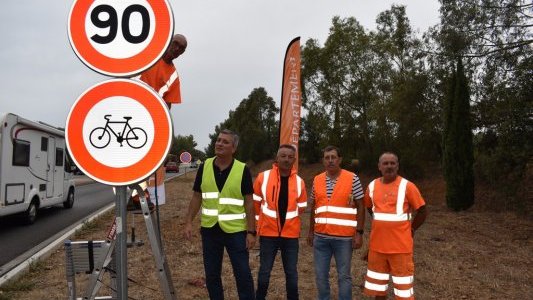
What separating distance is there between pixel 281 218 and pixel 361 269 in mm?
2972

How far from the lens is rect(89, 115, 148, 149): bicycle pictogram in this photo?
2318mm

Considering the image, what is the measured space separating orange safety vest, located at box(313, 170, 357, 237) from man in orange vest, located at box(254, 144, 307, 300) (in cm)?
22

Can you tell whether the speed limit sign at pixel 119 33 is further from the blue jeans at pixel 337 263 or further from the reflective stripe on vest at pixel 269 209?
the blue jeans at pixel 337 263

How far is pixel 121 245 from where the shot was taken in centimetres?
238

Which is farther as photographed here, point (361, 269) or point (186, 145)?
point (186, 145)

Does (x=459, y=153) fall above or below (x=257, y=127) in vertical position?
below

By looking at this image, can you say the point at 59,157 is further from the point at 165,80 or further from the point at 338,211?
the point at 165,80

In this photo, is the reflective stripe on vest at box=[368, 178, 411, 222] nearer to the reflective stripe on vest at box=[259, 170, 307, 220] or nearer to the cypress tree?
the reflective stripe on vest at box=[259, 170, 307, 220]

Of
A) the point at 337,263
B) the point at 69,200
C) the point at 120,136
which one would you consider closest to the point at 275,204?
the point at 337,263

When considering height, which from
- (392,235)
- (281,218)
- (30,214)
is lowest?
(30,214)

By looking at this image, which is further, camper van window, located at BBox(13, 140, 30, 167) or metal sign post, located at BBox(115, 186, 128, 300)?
camper van window, located at BBox(13, 140, 30, 167)

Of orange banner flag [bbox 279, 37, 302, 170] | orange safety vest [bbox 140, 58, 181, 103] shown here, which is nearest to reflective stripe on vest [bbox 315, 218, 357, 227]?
orange safety vest [bbox 140, 58, 181, 103]

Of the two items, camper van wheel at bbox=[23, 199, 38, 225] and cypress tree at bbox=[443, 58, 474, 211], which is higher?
cypress tree at bbox=[443, 58, 474, 211]

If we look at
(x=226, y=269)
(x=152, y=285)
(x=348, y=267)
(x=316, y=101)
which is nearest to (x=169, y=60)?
(x=348, y=267)
